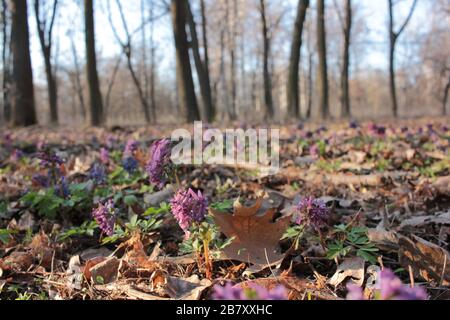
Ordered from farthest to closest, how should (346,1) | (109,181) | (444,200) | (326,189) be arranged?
(346,1), (109,181), (326,189), (444,200)

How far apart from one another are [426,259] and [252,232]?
840mm

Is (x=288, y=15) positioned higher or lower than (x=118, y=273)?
higher

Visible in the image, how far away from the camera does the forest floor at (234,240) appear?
2.04m

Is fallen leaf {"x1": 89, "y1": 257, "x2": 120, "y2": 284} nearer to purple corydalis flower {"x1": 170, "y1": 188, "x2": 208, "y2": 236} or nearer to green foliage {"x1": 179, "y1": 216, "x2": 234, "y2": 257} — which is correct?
green foliage {"x1": 179, "y1": 216, "x2": 234, "y2": 257}

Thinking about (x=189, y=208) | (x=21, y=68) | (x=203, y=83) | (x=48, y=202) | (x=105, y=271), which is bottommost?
(x=105, y=271)

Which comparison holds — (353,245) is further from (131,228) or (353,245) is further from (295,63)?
(295,63)

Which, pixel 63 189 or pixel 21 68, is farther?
pixel 21 68

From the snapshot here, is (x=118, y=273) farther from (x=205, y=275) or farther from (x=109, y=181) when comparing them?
(x=109, y=181)

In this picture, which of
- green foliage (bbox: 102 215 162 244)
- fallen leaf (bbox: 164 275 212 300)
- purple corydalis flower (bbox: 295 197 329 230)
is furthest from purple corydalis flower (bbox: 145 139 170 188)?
purple corydalis flower (bbox: 295 197 329 230)

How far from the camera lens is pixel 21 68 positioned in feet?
41.0

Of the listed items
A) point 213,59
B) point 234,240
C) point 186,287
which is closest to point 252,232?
point 234,240

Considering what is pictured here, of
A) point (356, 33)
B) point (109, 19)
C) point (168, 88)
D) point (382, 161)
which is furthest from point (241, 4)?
point (168, 88)

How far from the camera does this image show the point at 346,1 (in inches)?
800

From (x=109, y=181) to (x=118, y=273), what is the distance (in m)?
1.90
